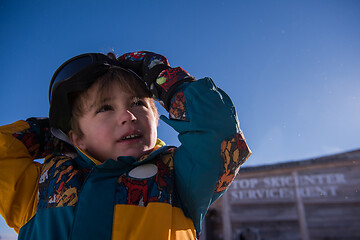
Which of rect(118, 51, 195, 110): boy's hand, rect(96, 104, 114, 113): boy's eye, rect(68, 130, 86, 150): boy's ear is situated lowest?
rect(68, 130, 86, 150): boy's ear

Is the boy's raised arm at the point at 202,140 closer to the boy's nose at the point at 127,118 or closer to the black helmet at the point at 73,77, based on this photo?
the boy's nose at the point at 127,118

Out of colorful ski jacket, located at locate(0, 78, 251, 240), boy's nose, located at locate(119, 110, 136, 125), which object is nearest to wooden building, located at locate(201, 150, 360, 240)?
colorful ski jacket, located at locate(0, 78, 251, 240)

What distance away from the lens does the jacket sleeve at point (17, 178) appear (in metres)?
0.98

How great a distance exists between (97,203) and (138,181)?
0.49ft

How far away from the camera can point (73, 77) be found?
108 cm

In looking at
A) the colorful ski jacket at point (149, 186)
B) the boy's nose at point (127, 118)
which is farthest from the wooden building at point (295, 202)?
the boy's nose at point (127, 118)

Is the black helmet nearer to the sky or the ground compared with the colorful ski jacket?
nearer to the sky

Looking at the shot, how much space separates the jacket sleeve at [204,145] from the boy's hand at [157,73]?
63 millimetres

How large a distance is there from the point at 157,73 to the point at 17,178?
2.31 feet

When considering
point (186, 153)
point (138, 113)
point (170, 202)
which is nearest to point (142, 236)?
point (170, 202)

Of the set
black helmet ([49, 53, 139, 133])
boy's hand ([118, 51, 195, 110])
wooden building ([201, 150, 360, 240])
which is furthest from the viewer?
wooden building ([201, 150, 360, 240])

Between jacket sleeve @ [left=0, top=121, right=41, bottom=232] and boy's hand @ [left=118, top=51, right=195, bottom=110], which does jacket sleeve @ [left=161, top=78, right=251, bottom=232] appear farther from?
jacket sleeve @ [left=0, top=121, right=41, bottom=232]

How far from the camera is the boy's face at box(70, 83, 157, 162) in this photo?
1.01m

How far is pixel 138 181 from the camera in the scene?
2.86ft
